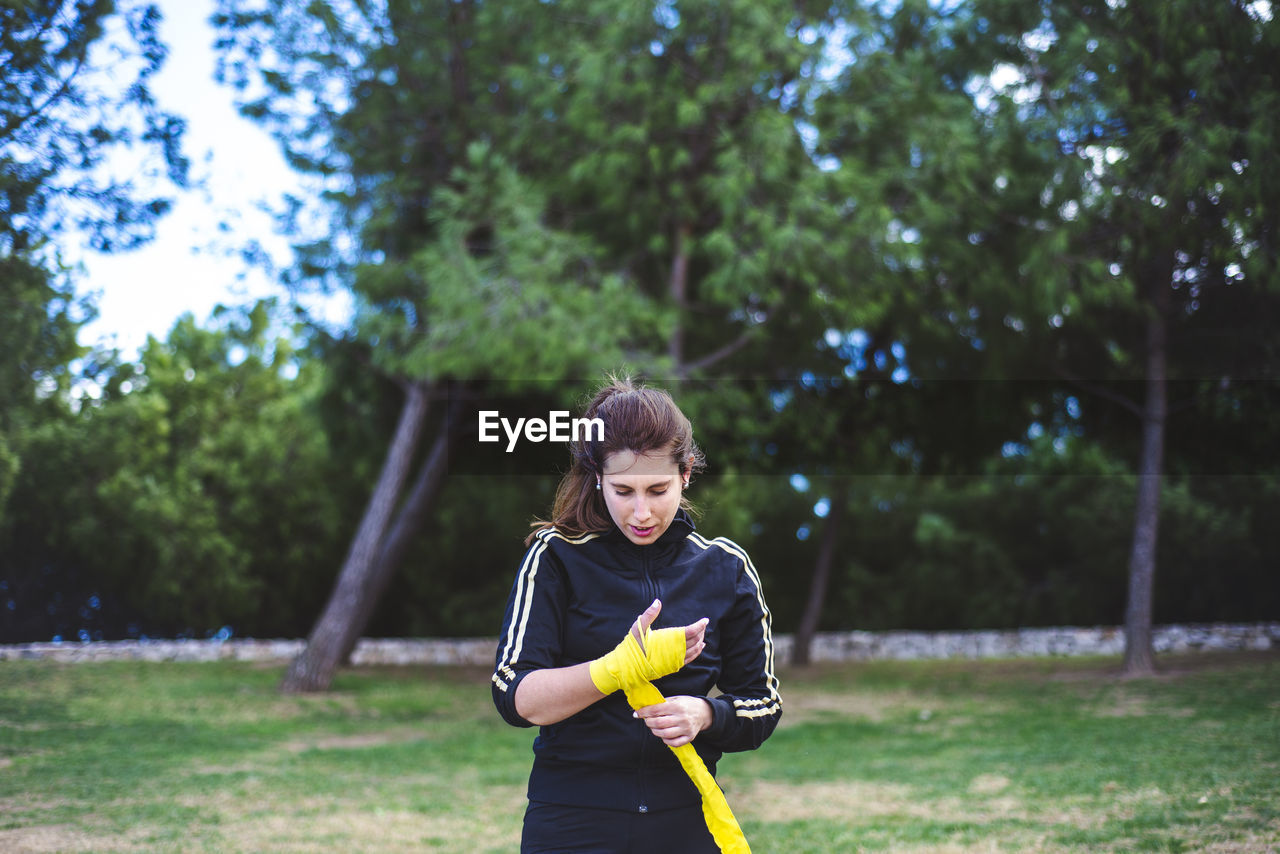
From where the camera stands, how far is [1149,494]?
9102 mm

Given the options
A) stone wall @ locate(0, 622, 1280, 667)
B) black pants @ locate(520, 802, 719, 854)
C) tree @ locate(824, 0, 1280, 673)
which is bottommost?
stone wall @ locate(0, 622, 1280, 667)

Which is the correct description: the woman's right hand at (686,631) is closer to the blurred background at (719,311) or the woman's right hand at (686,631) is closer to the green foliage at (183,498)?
the blurred background at (719,311)

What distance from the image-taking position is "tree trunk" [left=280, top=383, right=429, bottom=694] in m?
9.55

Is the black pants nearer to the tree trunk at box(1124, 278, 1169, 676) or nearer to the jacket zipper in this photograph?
the jacket zipper

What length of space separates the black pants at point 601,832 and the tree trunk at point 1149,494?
8554 millimetres

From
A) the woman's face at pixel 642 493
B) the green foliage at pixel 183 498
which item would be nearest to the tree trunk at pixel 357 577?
the green foliage at pixel 183 498

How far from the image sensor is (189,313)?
13688 millimetres

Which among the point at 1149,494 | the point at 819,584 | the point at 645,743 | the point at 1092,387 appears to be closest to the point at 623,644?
the point at 645,743

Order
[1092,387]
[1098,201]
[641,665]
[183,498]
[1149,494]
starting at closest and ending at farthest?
[641,665] → [1098,201] → [1149,494] → [1092,387] → [183,498]

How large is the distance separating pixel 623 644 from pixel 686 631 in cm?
9

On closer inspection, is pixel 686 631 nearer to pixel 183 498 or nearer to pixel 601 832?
pixel 601 832

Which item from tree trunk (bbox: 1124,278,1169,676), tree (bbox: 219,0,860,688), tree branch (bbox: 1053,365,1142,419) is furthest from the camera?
tree branch (bbox: 1053,365,1142,419)

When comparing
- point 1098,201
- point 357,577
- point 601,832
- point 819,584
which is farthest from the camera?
point 819,584

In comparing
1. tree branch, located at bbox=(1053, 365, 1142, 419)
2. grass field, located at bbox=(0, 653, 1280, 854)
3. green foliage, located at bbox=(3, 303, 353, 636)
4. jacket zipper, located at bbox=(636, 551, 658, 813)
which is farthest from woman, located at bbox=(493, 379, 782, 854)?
tree branch, located at bbox=(1053, 365, 1142, 419)
